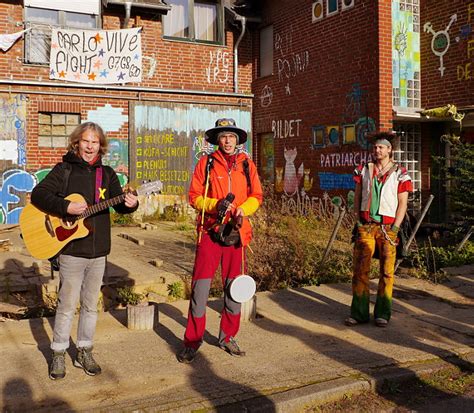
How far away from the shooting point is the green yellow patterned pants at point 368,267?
227 inches

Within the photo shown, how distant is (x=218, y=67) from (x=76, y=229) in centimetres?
1219

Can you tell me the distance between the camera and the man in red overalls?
15.6 feet

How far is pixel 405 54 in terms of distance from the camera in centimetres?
1272

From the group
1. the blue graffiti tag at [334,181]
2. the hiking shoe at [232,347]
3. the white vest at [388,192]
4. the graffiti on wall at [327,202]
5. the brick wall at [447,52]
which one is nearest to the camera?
the hiking shoe at [232,347]

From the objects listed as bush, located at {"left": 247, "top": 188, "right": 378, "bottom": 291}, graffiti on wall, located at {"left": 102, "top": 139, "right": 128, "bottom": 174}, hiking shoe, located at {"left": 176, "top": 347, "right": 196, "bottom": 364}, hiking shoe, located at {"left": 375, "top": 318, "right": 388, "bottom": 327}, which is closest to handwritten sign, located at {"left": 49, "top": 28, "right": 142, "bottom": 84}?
graffiti on wall, located at {"left": 102, "top": 139, "right": 128, "bottom": 174}

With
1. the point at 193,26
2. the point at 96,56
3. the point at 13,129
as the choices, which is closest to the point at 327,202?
the point at 193,26

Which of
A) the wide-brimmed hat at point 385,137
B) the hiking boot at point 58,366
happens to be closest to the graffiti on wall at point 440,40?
the wide-brimmed hat at point 385,137

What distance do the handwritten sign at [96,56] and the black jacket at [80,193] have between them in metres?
10.2

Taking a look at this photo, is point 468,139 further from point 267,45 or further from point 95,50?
point 95,50

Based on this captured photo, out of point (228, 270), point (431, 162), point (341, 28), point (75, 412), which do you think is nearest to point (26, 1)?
point (341, 28)

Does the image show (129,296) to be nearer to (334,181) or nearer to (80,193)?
(80,193)

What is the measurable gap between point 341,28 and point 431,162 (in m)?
3.79

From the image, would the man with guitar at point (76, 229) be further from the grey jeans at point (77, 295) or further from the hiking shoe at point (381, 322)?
the hiking shoe at point (381, 322)

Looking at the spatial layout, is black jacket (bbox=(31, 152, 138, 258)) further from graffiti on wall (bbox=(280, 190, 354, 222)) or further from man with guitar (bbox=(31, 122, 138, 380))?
graffiti on wall (bbox=(280, 190, 354, 222))
